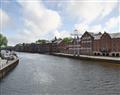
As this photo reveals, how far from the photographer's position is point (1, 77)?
1335 inches

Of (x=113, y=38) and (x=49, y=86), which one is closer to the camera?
(x=49, y=86)

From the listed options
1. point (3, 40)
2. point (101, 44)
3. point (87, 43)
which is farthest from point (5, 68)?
point (3, 40)

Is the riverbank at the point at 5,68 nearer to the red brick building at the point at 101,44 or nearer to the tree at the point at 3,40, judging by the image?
the red brick building at the point at 101,44

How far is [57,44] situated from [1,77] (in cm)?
12352

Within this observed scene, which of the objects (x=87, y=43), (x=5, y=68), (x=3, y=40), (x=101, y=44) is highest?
(x=3, y=40)

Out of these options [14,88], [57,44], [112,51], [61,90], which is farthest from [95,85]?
[57,44]

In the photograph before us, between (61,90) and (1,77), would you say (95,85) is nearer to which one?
(61,90)

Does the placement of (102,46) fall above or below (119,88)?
above

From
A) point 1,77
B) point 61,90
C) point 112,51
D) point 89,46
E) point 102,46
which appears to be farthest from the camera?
point 89,46

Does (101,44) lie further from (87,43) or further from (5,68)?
(5,68)

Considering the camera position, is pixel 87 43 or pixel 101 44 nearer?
pixel 101 44

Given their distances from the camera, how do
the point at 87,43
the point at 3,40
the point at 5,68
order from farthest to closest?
the point at 3,40, the point at 87,43, the point at 5,68

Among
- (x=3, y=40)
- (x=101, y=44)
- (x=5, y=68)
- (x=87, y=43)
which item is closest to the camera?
(x=5, y=68)

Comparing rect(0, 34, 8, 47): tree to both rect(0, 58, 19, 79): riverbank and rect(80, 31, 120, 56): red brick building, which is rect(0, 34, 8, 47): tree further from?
rect(0, 58, 19, 79): riverbank
